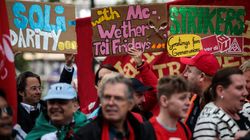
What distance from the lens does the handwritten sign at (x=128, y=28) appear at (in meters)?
10.1

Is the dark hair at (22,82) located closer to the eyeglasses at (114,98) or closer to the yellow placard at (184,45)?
the yellow placard at (184,45)

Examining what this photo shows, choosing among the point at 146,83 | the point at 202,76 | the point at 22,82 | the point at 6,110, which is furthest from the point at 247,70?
the point at 6,110

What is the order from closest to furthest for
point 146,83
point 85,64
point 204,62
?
point 204,62 → point 146,83 → point 85,64

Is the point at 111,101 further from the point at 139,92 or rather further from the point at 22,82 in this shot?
the point at 22,82

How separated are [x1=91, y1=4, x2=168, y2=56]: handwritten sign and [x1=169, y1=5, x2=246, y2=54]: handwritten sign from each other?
31 cm

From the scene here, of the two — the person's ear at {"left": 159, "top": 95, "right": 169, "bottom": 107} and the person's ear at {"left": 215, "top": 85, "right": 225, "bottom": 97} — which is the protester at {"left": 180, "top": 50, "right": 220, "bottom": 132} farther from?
the person's ear at {"left": 159, "top": 95, "right": 169, "bottom": 107}

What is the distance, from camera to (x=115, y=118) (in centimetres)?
754

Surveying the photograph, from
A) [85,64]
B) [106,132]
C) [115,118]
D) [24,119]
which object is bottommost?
[24,119]

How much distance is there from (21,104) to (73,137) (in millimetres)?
1628

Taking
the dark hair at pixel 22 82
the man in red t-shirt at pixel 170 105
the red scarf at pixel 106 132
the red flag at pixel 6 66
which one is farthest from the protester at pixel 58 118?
the dark hair at pixel 22 82

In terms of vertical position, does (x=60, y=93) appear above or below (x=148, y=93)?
above

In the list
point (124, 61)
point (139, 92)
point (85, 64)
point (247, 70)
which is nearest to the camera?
point (139, 92)

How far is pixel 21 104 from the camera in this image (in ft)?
30.9

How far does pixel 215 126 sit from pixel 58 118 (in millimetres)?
1354
